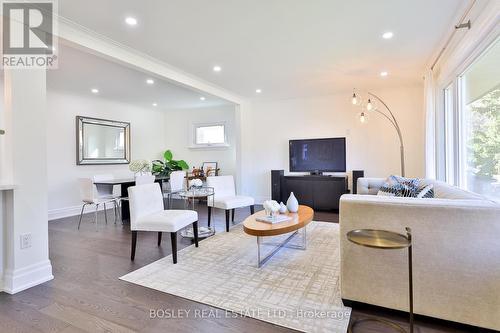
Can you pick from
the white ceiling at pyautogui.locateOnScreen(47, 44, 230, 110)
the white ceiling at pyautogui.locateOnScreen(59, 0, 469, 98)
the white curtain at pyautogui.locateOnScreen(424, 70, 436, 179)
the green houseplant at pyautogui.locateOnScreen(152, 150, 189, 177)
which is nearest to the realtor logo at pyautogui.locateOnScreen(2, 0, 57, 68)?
the white ceiling at pyautogui.locateOnScreen(59, 0, 469, 98)

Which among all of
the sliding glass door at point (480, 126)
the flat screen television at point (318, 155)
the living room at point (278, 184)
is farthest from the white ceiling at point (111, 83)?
the sliding glass door at point (480, 126)

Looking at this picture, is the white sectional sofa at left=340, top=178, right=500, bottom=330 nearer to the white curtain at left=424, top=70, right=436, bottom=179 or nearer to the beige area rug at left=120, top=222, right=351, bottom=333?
the beige area rug at left=120, top=222, right=351, bottom=333

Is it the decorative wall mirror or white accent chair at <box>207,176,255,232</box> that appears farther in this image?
the decorative wall mirror

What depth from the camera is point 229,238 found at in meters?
3.60

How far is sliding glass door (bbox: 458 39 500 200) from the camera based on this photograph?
2359mm

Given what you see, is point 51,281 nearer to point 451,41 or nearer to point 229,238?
point 229,238

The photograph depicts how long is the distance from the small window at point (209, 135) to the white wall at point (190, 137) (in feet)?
0.40

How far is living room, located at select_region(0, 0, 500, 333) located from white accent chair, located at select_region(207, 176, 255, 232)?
3 cm

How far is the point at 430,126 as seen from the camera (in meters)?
3.90

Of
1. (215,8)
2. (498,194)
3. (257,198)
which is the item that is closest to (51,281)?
(215,8)

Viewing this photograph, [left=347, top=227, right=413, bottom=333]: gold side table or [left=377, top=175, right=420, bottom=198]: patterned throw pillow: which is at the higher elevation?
[left=377, top=175, right=420, bottom=198]: patterned throw pillow

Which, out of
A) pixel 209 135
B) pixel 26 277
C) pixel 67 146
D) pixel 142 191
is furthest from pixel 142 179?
pixel 209 135

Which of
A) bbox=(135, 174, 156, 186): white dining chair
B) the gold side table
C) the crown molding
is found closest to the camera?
the gold side table

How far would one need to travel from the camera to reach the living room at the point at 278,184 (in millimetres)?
1712
